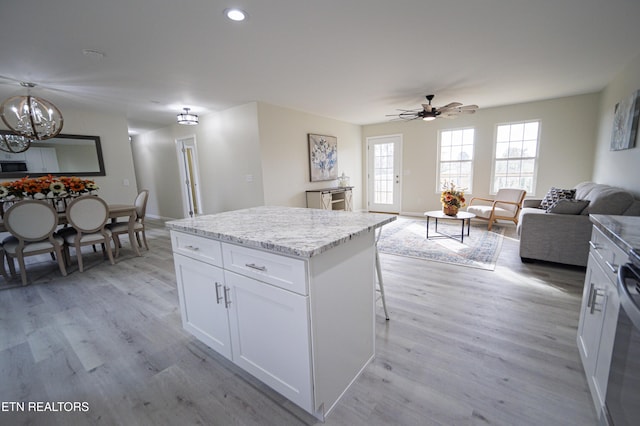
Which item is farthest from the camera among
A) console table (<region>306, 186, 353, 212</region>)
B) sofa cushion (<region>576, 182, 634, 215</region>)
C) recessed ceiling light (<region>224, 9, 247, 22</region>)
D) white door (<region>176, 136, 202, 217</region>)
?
white door (<region>176, 136, 202, 217</region>)

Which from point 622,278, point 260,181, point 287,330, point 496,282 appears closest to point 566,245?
point 496,282

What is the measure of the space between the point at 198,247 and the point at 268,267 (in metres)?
0.63

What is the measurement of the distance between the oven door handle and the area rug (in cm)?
234

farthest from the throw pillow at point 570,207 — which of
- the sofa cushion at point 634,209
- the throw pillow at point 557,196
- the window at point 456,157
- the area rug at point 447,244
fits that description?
the window at point 456,157

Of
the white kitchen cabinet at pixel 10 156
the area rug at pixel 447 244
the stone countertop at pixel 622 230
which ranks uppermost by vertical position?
the white kitchen cabinet at pixel 10 156

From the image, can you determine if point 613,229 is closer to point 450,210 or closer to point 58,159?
→ point 450,210

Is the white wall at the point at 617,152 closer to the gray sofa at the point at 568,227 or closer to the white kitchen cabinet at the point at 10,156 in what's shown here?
the gray sofa at the point at 568,227

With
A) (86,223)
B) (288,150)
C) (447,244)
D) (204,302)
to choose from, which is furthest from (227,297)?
(288,150)

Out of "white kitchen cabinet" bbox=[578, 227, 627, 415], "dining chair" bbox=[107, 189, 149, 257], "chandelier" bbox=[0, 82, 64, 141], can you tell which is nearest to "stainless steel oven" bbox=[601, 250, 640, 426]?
"white kitchen cabinet" bbox=[578, 227, 627, 415]

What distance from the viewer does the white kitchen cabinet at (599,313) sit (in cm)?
111

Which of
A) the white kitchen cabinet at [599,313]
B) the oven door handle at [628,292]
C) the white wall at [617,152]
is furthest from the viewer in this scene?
the white wall at [617,152]

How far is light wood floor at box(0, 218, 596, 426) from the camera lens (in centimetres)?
131

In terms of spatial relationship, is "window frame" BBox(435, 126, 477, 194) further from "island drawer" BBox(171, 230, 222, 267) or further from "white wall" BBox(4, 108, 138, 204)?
"white wall" BBox(4, 108, 138, 204)

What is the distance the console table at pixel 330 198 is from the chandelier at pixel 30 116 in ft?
12.3
